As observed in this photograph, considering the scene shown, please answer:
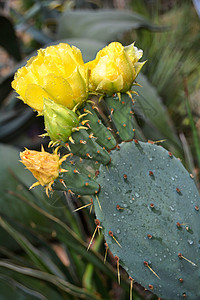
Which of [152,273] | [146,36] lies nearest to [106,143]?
[152,273]

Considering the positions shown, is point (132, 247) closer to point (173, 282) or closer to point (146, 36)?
point (173, 282)

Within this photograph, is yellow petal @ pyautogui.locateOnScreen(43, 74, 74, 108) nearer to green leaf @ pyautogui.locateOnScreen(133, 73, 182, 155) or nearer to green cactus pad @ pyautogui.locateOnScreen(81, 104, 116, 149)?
green cactus pad @ pyautogui.locateOnScreen(81, 104, 116, 149)

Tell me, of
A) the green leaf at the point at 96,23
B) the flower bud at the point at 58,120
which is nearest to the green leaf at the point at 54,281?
the flower bud at the point at 58,120

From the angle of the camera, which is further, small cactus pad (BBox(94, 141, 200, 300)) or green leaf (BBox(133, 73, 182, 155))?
green leaf (BBox(133, 73, 182, 155))

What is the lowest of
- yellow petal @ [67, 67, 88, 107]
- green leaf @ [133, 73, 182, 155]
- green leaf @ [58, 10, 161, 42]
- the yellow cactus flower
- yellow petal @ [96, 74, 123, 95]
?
green leaf @ [133, 73, 182, 155]

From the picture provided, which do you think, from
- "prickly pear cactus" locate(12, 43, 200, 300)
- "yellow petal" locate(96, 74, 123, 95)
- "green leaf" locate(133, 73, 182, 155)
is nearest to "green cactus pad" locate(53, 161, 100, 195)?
"prickly pear cactus" locate(12, 43, 200, 300)

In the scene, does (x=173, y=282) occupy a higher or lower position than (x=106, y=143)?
lower
